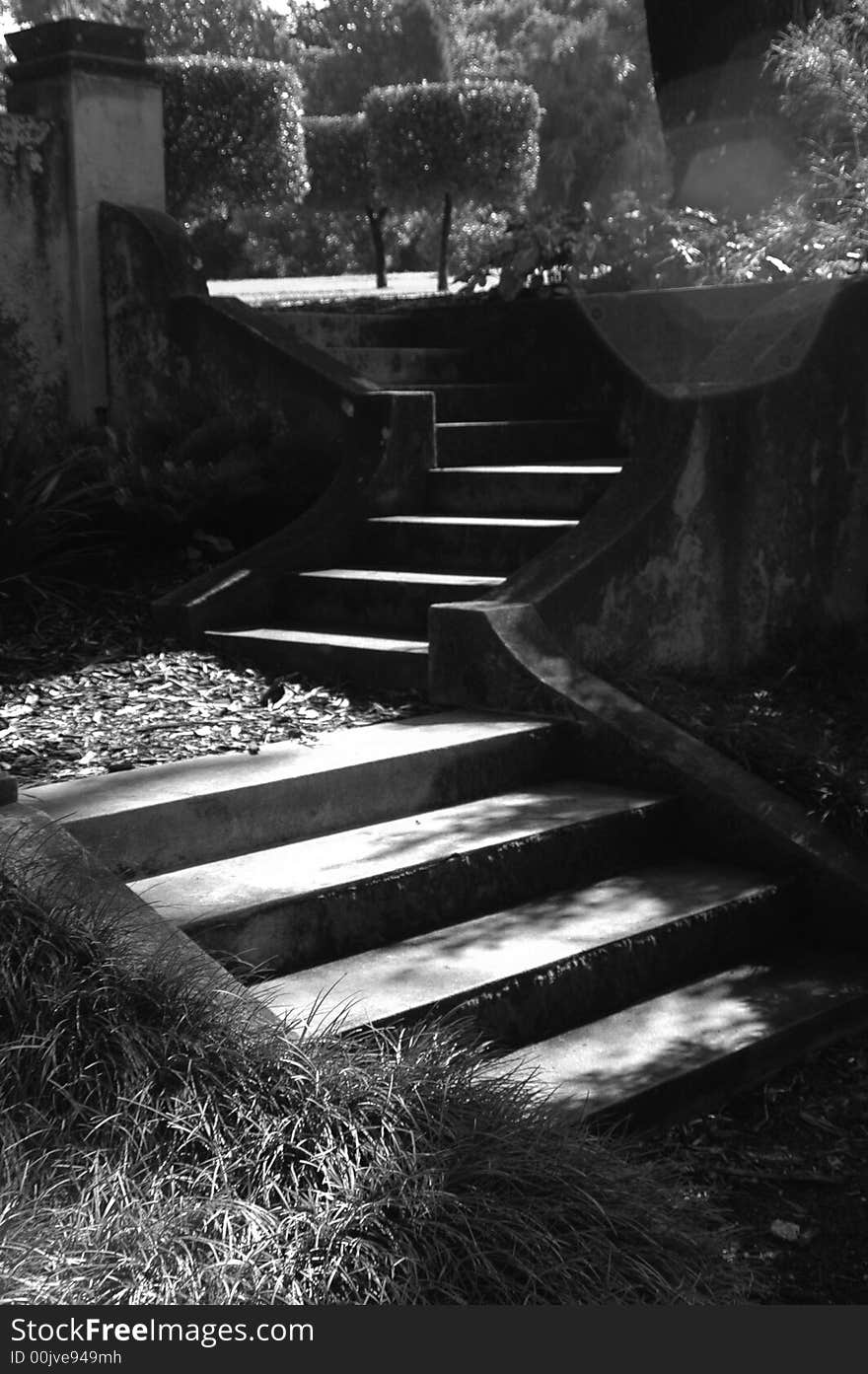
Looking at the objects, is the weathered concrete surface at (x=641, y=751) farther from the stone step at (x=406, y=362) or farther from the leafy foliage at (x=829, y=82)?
the leafy foliage at (x=829, y=82)

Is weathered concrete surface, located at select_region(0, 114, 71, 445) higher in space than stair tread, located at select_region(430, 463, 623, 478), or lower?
higher

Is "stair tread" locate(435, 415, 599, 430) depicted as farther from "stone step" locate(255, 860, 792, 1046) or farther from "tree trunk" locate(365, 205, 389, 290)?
"tree trunk" locate(365, 205, 389, 290)

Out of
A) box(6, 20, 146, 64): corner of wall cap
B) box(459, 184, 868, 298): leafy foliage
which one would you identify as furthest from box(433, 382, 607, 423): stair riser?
box(6, 20, 146, 64): corner of wall cap

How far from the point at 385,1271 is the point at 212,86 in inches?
509

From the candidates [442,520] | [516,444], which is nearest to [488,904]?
[442,520]

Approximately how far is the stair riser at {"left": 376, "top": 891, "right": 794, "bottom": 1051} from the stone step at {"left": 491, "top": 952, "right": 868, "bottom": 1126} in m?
0.04

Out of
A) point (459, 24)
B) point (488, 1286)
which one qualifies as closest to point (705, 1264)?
point (488, 1286)

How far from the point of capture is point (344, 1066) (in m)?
3.54

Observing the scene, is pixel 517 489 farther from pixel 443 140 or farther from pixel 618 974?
pixel 443 140

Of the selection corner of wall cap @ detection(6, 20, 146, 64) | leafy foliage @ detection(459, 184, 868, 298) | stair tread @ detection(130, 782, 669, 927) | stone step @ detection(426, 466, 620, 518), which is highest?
corner of wall cap @ detection(6, 20, 146, 64)

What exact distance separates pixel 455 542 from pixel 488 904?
8.85 feet

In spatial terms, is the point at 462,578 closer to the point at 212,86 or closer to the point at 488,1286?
the point at 488,1286

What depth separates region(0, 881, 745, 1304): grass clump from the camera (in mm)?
3035

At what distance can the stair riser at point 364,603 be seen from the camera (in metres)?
6.93
